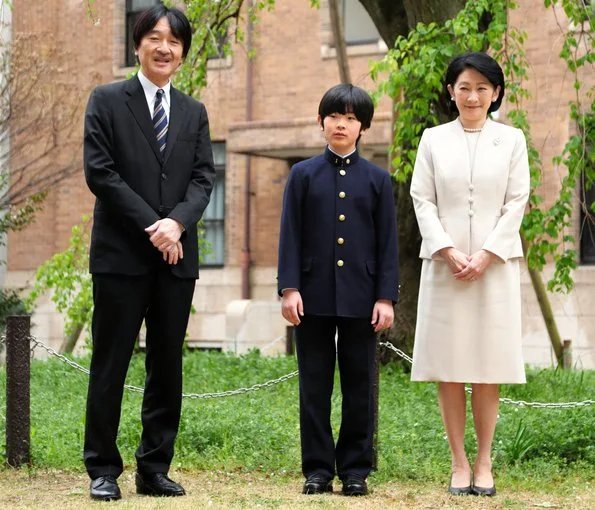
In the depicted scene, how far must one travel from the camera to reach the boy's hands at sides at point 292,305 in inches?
246

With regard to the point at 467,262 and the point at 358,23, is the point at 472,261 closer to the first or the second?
the point at 467,262

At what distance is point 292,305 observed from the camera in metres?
6.23

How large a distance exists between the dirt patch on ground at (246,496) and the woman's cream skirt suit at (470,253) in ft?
2.03

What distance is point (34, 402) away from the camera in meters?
10.8

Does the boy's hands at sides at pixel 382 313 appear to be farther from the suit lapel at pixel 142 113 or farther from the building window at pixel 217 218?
the building window at pixel 217 218

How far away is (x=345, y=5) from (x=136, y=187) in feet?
49.6

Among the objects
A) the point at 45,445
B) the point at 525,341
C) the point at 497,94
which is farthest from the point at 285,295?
the point at 525,341

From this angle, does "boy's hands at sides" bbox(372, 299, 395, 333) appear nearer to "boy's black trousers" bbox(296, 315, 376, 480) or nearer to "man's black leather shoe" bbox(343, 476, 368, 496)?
"boy's black trousers" bbox(296, 315, 376, 480)

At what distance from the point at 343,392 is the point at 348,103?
1.42 meters

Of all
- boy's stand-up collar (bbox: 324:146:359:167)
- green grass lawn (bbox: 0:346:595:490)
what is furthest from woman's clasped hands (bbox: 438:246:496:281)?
green grass lawn (bbox: 0:346:595:490)

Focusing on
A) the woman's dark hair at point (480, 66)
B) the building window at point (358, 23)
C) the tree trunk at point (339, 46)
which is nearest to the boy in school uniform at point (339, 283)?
the woman's dark hair at point (480, 66)

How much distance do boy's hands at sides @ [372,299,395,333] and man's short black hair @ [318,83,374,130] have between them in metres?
0.91

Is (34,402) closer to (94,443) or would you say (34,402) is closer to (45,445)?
(45,445)

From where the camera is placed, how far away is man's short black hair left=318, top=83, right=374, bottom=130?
631cm
